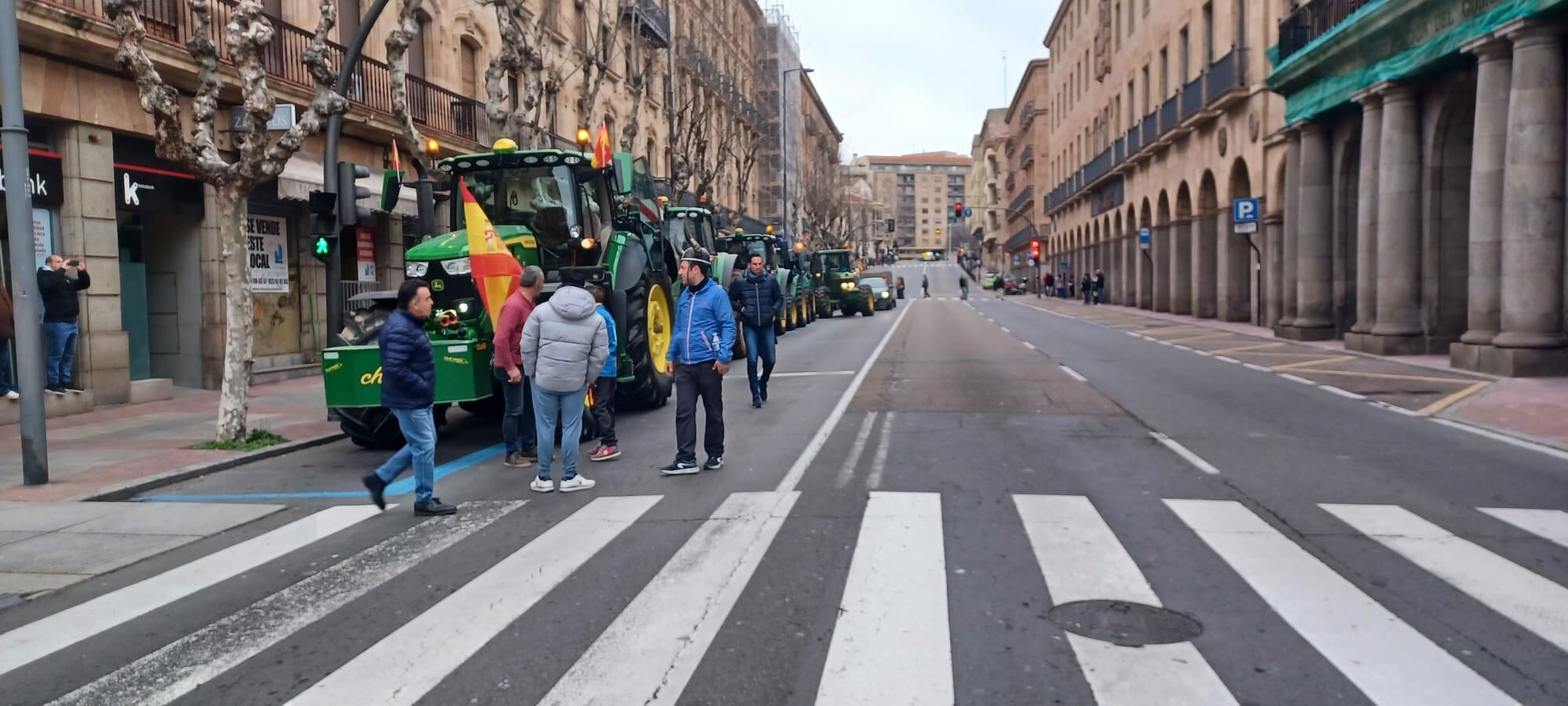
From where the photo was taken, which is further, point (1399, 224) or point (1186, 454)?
point (1399, 224)

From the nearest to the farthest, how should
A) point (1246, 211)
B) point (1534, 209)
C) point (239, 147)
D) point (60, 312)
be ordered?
point (239, 147), point (60, 312), point (1534, 209), point (1246, 211)

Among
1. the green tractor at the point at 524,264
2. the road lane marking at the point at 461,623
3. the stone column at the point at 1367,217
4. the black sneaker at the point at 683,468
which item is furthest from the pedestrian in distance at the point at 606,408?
the stone column at the point at 1367,217

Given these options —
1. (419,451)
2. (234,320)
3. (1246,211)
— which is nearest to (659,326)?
(234,320)

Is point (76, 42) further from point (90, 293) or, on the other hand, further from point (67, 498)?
point (67, 498)

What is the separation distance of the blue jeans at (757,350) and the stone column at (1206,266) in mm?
26987

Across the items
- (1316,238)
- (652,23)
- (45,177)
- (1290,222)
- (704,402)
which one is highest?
(652,23)

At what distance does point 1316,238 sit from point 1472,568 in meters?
20.8

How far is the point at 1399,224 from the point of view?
2052 centimetres

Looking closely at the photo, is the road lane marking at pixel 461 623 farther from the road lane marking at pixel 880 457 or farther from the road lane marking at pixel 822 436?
the road lane marking at pixel 880 457

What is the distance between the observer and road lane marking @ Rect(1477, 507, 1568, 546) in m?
6.91

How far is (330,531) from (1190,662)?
5.60m

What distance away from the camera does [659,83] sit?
42.8 metres

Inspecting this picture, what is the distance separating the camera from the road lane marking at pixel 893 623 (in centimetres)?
434

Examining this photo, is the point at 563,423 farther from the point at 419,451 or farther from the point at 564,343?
the point at 419,451
